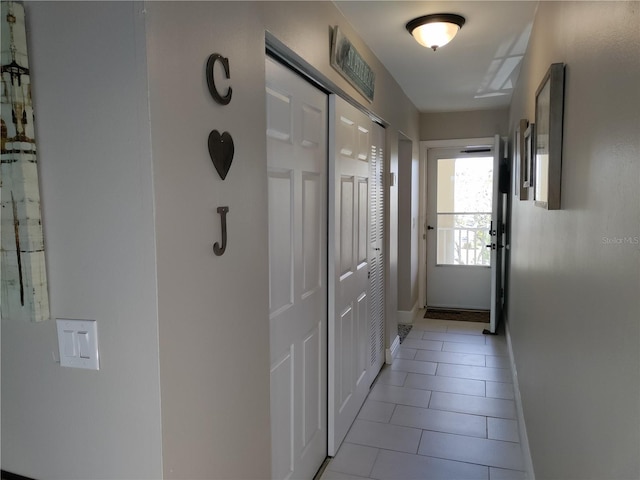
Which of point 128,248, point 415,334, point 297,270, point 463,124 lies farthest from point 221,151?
point 463,124

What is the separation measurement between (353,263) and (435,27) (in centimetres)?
138

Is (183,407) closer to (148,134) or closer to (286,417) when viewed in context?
(148,134)

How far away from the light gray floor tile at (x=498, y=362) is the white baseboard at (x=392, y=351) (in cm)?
77

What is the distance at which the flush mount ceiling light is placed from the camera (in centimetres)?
236

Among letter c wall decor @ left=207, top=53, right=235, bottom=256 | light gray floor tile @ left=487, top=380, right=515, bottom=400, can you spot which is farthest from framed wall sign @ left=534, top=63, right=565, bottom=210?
light gray floor tile @ left=487, top=380, right=515, bottom=400

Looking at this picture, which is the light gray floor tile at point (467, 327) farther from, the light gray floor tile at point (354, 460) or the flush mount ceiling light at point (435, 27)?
the flush mount ceiling light at point (435, 27)

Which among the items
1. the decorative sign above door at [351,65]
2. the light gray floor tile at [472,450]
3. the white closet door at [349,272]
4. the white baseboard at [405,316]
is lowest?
the light gray floor tile at [472,450]

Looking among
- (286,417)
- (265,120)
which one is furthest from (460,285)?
(265,120)

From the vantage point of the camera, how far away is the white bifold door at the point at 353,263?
7.86 ft

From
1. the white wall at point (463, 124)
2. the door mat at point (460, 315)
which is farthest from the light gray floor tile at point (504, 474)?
the white wall at point (463, 124)

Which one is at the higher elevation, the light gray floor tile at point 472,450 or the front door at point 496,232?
the front door at point 496,232

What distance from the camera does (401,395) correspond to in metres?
3.17

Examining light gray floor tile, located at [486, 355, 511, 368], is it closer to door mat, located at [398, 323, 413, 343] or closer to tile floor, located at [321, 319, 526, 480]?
tile floor, located at [321, 319, 526, 480]

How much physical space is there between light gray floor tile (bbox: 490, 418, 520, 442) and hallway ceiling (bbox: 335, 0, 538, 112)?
236cm
